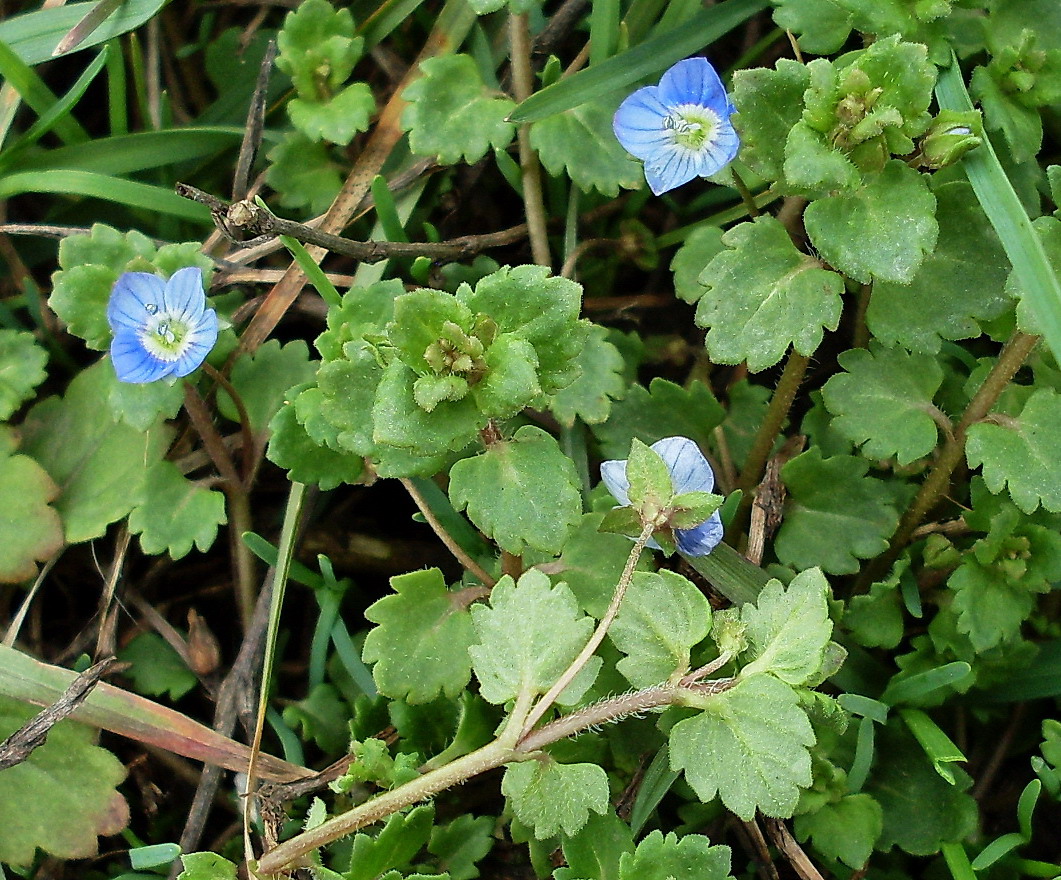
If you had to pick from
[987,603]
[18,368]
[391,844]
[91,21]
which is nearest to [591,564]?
[391,844]

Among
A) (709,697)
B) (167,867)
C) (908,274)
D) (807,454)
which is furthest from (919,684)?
(167,867)

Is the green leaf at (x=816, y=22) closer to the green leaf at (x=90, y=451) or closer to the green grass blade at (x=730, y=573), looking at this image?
the green grass blade at (x=730, y=573)

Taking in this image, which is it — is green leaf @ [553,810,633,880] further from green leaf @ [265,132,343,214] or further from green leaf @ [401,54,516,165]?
green leaf @ [265,132,343,214]

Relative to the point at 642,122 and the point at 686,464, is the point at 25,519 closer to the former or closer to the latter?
the point at 686,464

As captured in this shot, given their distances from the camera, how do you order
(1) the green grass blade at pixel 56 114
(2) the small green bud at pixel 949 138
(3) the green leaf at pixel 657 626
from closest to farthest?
(3) the green leaf at pixel 657 626 < (2) the small green bud at pixel 949 138 < (1) the green grass blade at pixel 56 114

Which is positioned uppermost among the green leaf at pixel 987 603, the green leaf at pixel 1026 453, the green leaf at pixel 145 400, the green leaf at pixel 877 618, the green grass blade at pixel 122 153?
the green grass blade at pixel 122 153

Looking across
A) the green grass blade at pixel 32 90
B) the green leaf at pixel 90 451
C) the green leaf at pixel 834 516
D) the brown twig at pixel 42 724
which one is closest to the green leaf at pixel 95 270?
Result: the green leaf at pixel 90 451
